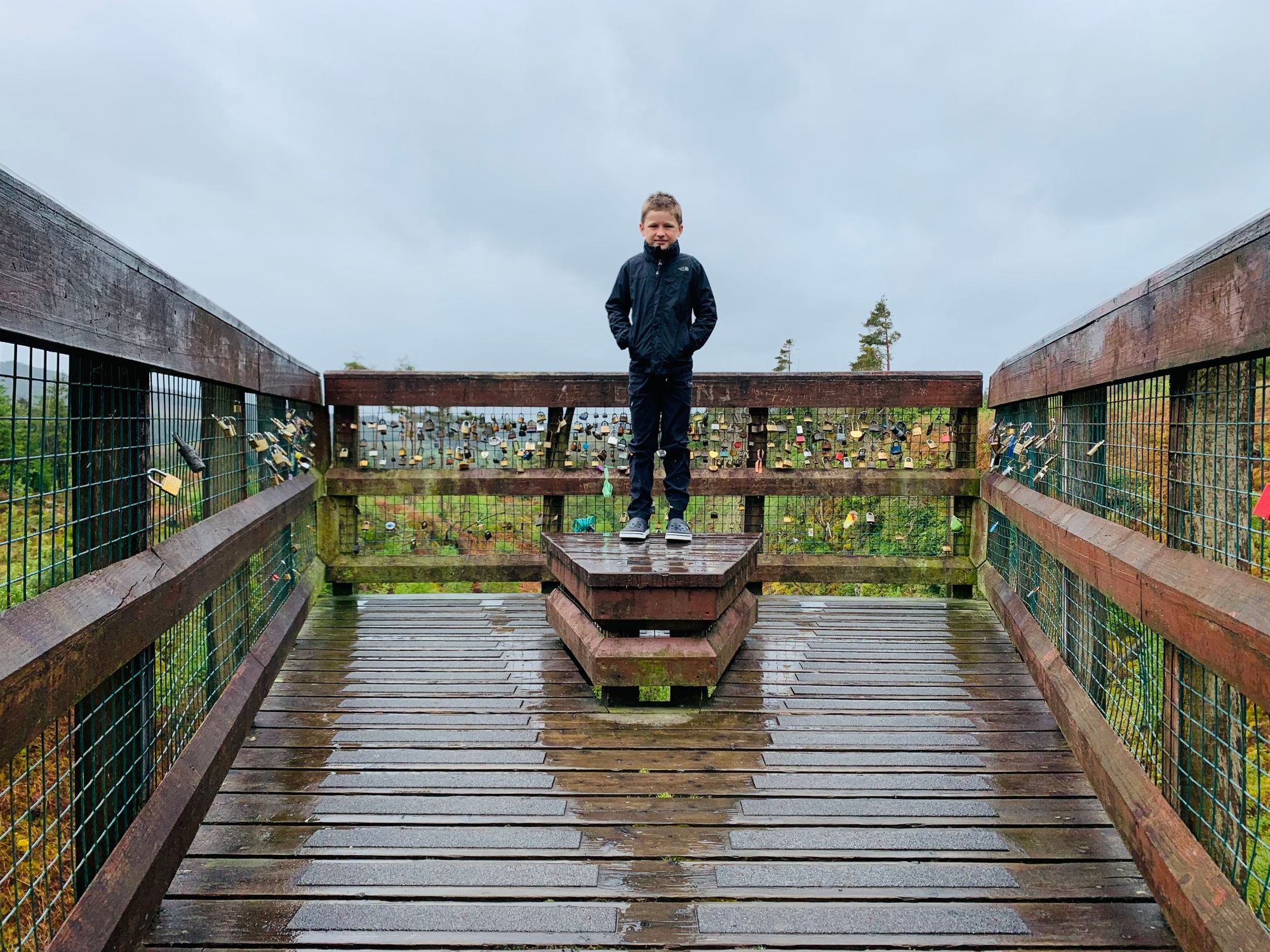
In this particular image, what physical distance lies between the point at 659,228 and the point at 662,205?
113mm

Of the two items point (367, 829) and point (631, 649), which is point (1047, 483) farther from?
point (367, 829)

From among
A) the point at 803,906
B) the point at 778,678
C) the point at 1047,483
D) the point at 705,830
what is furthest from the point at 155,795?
the point at 1047,483

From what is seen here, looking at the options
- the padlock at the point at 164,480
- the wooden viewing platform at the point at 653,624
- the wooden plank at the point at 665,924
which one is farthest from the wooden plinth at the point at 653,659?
the padlock at the point at 164,480

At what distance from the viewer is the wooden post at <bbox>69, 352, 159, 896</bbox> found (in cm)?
193

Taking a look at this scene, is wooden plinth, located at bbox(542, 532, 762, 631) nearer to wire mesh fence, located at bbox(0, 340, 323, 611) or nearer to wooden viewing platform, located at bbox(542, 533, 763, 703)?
wooden viewing platform, located at bbox(542, 533, 763, 703)

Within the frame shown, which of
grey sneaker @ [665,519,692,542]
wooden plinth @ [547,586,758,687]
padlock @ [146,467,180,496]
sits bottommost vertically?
wooden plinth @ [547,586,758,687]

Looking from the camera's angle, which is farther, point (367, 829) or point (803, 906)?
point (367, 829)

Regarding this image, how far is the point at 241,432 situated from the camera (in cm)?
335

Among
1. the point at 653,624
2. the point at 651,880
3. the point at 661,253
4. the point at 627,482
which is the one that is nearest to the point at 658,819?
the point at 651,880

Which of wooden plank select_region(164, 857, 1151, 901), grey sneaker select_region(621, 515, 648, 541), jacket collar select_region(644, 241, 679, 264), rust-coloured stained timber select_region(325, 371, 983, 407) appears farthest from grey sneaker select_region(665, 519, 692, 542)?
wooden plank select_region(164, 857, 1151, 901)

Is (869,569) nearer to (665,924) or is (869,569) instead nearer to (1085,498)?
(1085,498)

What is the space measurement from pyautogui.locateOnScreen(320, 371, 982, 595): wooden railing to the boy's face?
3.79 ft

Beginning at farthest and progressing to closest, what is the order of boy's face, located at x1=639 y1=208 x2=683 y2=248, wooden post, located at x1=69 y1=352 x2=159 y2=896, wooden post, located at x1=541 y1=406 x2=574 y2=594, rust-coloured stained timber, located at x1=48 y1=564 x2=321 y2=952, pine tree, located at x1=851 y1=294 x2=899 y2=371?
pine tree, located at x1=851 y1=294 x2=899 y2=371, wooden post, located at x1=541 y1=406 x2=574 y2=594, boy's face, located at x1=639 y1=208 x2=683 y2=248, wooden post, located at x1=69 y1=352 x2=159 y2=896, rust-coloured stained timber, located at x1=48 y1=564 x2=321 y2=952

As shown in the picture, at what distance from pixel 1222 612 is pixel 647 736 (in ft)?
5.87
